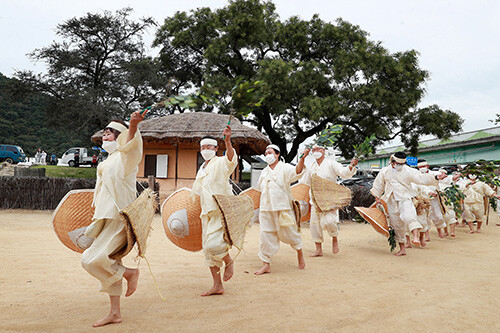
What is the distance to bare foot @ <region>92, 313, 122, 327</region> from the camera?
9.02 ft

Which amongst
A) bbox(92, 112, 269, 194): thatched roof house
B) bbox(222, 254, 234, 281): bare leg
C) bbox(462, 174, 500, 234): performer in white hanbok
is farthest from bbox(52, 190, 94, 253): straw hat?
bbox(92, 112, 269, 194): thatched roof house

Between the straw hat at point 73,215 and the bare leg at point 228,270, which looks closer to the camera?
the straw hat at point 73,215

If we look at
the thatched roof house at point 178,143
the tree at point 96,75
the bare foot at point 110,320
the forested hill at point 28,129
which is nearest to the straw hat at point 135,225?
the bare foot at point 110,320

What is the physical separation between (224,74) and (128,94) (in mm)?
7904

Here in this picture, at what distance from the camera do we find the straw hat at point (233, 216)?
11.3 ft

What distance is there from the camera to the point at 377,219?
6.19 metres

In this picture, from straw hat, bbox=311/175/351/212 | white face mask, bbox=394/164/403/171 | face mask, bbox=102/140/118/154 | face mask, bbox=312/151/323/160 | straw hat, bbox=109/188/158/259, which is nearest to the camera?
straw hat, bbox=109/188/158/259

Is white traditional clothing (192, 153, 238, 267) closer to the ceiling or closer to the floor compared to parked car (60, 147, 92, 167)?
closer to the floor

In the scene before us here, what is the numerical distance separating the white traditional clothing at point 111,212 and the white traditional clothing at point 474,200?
9679 mm

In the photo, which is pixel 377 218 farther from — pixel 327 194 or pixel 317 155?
pixel 317 155

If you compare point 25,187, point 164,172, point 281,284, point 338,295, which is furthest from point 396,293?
point 164,172

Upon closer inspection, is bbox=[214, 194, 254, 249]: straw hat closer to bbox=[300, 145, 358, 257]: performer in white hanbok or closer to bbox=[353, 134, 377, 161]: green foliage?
bbox=[300, 145, 358, 257]: performer in white hanbok

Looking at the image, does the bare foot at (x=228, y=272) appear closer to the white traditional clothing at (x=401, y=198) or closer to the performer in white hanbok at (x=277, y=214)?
the performer in white hanbok at (x=277, y=214)

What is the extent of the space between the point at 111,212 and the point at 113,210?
22 millimetres
